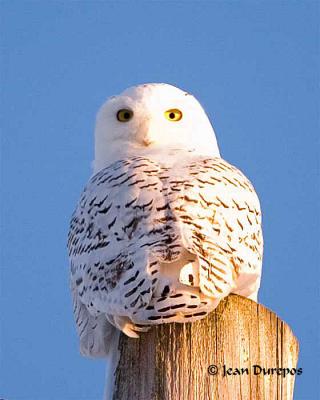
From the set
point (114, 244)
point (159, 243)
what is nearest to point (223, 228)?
Result: point (159, 243)

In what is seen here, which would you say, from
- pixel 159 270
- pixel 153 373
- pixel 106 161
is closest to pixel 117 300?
pixel 159 270

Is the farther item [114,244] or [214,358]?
[114,244]

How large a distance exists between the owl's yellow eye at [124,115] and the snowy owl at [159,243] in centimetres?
50

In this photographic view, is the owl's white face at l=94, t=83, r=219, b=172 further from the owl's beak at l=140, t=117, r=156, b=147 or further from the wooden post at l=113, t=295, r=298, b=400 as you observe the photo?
the wooden post at l=113, t=295, r=298, b=400

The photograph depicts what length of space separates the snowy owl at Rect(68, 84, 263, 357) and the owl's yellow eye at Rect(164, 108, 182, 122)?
49 cm

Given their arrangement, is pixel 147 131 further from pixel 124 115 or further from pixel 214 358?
pixel 214 358

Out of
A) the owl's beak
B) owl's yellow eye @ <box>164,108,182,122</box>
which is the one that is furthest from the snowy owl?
owl's yellow eye @ <box>164,108,182,122</box>

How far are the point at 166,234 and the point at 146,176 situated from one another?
437mm

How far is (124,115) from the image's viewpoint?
5.05m

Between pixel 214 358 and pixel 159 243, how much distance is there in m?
0.62

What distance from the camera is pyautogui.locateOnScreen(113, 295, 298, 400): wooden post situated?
306 centimetres

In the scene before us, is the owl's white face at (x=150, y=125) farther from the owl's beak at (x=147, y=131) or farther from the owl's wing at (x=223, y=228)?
the owl's wing at (x=223, y=228)

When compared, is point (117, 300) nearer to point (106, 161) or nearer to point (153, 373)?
point (153, 373)

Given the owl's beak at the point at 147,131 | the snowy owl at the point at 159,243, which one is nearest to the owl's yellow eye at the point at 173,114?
the owl's beak at the point at 147,131
